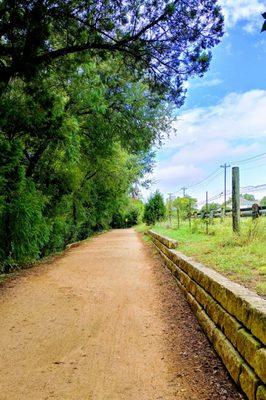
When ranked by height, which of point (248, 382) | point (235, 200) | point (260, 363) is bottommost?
point (248, 382)

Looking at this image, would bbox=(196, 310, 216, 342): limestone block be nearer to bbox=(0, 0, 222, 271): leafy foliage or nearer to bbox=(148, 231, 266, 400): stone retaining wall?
bbox=(148, 231, 266, 400): stone retaining wall

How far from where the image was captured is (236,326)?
343cm

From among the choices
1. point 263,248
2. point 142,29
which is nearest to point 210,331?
point 263,248

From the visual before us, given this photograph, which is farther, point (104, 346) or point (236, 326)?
point (104, 346)

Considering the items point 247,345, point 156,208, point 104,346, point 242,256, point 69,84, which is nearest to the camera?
point 247,345

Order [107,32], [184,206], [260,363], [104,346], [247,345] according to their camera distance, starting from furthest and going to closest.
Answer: [184,206], [107,32], [104,346], [247,345], [260,363]

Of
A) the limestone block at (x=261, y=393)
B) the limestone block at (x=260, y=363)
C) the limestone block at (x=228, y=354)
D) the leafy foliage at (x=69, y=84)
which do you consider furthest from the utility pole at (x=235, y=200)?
the limestone block at (x=261, y=393)

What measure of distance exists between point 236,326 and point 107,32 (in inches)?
257

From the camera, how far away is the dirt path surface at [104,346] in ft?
11.0

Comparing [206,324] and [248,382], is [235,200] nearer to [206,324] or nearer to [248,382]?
[206,324]

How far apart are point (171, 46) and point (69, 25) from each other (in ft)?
7.02

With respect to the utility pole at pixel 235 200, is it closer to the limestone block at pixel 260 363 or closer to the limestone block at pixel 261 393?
the limestone block at pixel 260 363

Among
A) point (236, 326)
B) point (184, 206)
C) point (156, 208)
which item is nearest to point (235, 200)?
point (236, 326)

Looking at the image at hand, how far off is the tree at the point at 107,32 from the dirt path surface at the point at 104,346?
4.42m
